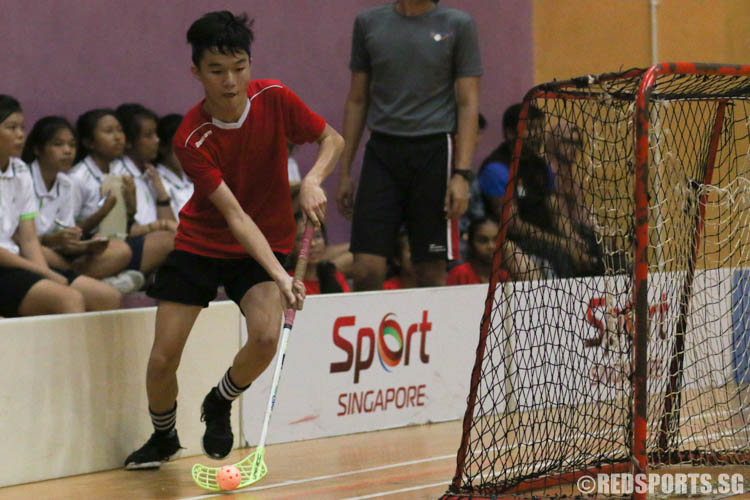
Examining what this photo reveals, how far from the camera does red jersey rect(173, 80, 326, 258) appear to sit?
3934mm

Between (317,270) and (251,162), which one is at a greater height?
(251,162)

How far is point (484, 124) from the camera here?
7.44m

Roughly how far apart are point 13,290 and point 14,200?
612mm

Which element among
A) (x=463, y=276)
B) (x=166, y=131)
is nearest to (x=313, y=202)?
(x=463, y=276)

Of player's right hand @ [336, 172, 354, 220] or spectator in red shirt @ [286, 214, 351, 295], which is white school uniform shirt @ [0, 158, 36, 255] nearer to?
spectator in red shirt @ [286, 214, 351, 295]

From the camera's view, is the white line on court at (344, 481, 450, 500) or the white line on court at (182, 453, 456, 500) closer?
the white line on court at (344, 481, 450, 500)

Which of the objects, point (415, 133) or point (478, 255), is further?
point (478, 255)

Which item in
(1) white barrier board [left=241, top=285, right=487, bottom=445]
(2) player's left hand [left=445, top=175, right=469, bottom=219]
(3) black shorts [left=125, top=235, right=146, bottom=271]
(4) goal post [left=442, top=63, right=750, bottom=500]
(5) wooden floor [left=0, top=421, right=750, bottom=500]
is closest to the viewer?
(4) goal post [left=442, top=63, right=750, bottom=500]

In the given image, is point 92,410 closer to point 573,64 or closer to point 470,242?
point 470,242

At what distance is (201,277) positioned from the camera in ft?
13.2

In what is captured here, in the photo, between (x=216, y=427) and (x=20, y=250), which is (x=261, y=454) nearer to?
(x=216, y=427)

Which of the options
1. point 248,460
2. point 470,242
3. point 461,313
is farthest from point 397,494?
point 470,242

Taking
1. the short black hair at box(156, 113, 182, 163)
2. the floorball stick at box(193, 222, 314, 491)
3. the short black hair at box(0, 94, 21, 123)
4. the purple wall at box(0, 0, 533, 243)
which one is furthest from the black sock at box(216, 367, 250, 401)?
the purple wall at box(0, 0, 533, 243)

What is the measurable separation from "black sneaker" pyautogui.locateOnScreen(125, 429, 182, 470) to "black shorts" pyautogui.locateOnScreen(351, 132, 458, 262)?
1444mm
